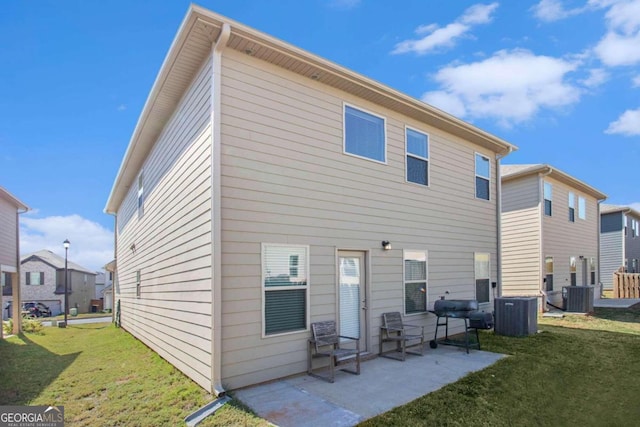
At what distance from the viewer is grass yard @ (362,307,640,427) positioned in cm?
432

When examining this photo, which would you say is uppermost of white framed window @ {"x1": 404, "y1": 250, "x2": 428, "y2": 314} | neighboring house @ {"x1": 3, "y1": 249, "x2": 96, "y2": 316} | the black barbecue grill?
white framed window @ {"x1": 404, "y1": 250, "x2": 428, "y2": 314}

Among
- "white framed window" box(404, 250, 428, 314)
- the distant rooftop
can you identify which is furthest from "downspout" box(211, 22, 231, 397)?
the distant rooftop

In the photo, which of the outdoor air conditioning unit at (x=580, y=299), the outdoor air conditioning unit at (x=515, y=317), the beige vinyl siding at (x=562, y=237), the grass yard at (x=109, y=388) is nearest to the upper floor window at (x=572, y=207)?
the beige vinyl siding at (x=562, y=237)

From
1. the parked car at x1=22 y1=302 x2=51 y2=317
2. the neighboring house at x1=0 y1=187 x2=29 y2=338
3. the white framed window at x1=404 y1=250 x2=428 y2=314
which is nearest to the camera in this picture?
the white framed window at x1=404 y1=250 x2=428 y2=314

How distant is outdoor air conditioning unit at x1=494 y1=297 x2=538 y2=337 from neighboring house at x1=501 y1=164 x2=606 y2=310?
5.46 m

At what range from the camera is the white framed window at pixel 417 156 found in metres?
8.05

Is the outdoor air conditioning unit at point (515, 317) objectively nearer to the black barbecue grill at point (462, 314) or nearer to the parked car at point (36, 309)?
the black barbecue grill at point (462, 314)

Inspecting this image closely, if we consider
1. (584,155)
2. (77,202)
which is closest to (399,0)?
(584,155)

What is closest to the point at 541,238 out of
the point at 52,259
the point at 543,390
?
the point at 543,390

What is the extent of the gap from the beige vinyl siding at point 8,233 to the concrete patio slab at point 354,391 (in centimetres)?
1304

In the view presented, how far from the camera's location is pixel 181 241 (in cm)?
642

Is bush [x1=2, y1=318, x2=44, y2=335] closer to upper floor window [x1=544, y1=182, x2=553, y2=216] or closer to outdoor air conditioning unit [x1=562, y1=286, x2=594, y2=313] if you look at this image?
outdoor air conditioning unit [x1=562, y1=286, x2=594, y2=313]

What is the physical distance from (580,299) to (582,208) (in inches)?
248

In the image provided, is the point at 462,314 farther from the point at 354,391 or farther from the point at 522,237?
the point at 522,237
